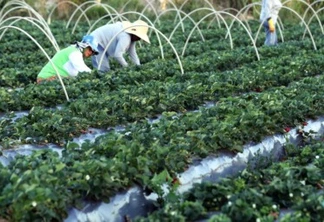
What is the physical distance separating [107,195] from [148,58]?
7401mm

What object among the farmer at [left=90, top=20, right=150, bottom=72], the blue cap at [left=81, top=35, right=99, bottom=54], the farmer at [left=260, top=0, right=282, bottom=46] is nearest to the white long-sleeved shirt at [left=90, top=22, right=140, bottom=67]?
the farmer at [left=90, top=20, right=150, bottom=72]

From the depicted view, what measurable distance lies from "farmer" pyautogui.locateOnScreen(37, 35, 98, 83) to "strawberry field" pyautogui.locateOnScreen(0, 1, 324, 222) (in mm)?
396

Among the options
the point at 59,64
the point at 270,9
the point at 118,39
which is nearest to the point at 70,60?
the point at 59,64

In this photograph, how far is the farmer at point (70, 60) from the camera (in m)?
9.70

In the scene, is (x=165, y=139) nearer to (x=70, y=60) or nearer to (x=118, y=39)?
(x=70, y=60)

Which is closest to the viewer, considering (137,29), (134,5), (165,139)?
(165,139)

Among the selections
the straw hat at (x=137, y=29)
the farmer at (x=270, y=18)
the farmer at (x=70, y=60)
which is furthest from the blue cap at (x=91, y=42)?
the farmer at (x=270, y=18)

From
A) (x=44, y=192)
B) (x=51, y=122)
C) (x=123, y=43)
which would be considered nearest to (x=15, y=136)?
(x=51, y=122)

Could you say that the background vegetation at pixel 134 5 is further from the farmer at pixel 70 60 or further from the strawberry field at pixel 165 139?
the farmer at pixel 70 60

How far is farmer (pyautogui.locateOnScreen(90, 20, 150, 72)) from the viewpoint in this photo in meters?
10.3

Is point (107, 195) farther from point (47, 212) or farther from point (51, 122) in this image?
point (51, 122)

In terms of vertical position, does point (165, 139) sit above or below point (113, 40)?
above

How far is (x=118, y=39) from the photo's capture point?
10.5 m

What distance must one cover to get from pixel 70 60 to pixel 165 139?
13.3 feet
